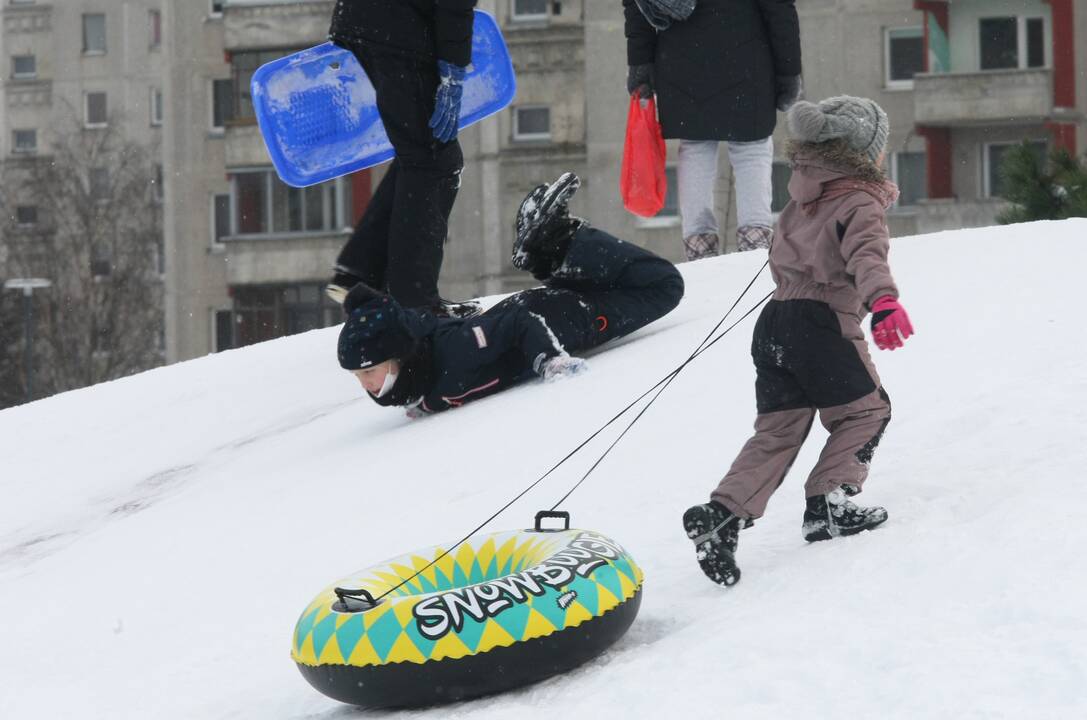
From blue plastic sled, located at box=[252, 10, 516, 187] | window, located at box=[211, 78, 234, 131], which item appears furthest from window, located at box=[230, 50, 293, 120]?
blue plastic sled, located at box=[252, 10, 516, 187]

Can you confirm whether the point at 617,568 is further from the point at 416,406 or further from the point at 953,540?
the point at 416,406

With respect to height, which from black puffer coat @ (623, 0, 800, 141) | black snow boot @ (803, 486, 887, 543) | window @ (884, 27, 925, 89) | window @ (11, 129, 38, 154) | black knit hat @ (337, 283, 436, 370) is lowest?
black snow boot @ (803, 486, 887, 543)

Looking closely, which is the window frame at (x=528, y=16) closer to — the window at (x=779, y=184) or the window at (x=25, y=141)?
the window at (x=779, y=184)

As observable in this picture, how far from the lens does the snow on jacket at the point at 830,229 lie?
4.10 m

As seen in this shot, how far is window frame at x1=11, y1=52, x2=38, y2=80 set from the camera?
58.4 meters

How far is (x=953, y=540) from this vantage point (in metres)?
3.71

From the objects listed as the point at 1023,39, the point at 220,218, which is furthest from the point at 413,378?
the point at 220,218

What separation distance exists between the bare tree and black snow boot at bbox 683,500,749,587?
108 feet

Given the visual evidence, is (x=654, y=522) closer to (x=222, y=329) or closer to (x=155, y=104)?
(x=222, y=329)

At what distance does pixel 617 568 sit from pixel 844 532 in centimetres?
63

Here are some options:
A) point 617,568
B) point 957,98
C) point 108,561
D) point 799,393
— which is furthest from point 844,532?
point 957,98

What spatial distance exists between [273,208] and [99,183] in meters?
6.87

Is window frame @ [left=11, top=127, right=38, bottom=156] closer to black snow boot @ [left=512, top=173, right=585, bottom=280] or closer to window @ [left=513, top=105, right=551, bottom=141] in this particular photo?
window @ [left=513, top=105, right=551, bottom=141]

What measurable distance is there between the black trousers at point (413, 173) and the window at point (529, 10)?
28254 mm
